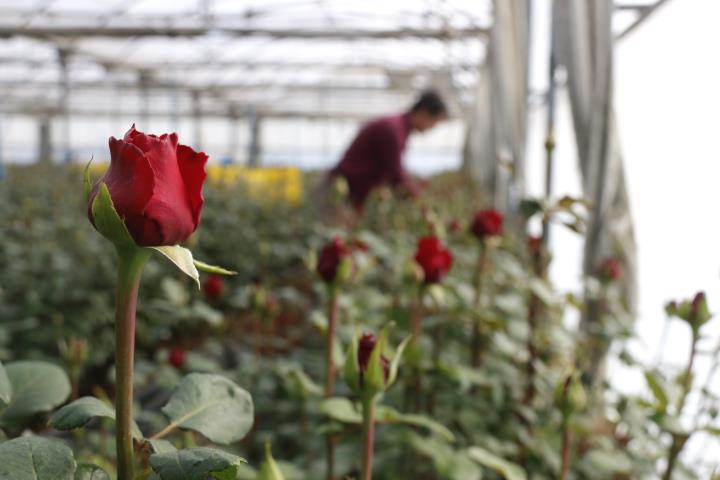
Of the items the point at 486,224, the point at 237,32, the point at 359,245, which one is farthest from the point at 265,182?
the point at 486,224

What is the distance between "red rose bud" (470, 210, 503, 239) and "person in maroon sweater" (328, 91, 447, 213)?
5.78 feet

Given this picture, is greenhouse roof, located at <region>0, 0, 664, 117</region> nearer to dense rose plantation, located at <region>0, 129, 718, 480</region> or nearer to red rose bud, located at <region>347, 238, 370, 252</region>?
red rose bud, located at <region>347, 238, 370, 252</region>

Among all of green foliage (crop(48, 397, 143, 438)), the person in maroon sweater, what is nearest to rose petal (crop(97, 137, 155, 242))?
green foliage (crop(48, 397, 143, 438))

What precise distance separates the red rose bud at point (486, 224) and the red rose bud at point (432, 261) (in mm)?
234

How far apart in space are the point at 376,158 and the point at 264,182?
142 cm

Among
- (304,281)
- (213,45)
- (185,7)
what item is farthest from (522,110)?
(213,45)

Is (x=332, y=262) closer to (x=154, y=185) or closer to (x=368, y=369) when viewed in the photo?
(x=368, y=369)

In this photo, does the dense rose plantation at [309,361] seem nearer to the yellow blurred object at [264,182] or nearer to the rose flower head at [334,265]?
the rose flower head at [334,265]

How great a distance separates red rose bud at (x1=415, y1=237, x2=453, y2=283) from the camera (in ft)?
2.97

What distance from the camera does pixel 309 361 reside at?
1.37 metres

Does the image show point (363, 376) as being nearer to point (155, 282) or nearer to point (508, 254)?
point (508, 254)

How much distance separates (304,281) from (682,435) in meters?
1.89

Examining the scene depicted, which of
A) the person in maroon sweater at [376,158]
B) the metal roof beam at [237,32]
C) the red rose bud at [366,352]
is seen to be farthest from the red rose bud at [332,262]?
the metal roof beam at [237,32]

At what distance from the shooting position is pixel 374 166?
3.04m
